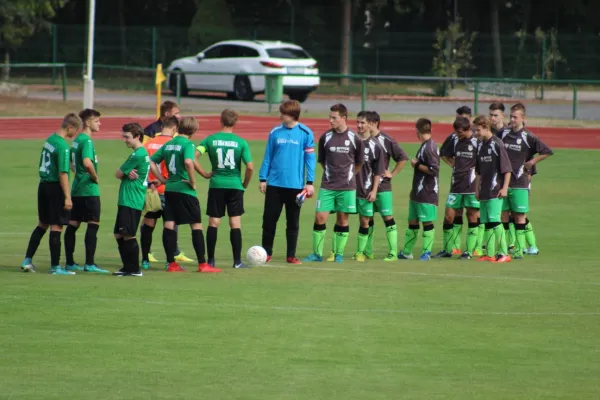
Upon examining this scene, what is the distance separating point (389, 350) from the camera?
9141 mm

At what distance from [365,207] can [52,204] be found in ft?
12.7

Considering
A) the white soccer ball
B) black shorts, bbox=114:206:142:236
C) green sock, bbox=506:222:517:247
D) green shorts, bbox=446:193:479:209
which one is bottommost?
the white soccer ball

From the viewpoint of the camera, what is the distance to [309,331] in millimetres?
9781

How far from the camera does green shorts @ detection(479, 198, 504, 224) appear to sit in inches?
564

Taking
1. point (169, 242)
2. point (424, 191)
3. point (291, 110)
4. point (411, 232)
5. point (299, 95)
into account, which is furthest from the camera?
point (299, 95)

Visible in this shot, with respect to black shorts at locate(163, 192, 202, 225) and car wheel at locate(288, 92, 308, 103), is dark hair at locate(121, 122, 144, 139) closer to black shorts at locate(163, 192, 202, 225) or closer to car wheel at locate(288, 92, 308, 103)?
black shorts at locate(163, 192, 202, 225)

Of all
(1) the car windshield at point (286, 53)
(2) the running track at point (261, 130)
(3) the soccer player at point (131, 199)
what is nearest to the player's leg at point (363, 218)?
(3) the soccer player at point (131, 199)

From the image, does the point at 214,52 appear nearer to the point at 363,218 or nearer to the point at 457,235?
the point at 457,235

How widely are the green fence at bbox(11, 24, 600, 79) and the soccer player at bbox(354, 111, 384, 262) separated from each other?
3554cm

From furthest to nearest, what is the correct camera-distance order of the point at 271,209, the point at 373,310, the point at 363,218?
the point at 363,218, the point at 271,209, the point at 373,310

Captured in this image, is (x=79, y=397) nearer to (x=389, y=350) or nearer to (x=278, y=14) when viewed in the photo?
(x=389, y=350)

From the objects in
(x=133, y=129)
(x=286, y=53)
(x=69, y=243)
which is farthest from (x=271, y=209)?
(x=286, y=53)

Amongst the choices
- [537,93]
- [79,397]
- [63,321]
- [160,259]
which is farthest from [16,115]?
[79,397]

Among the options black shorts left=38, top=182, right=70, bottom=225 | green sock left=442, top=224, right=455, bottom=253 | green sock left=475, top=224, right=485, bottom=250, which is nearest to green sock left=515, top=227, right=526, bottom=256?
green sock left=475, top=224, right=485, bottom=250
